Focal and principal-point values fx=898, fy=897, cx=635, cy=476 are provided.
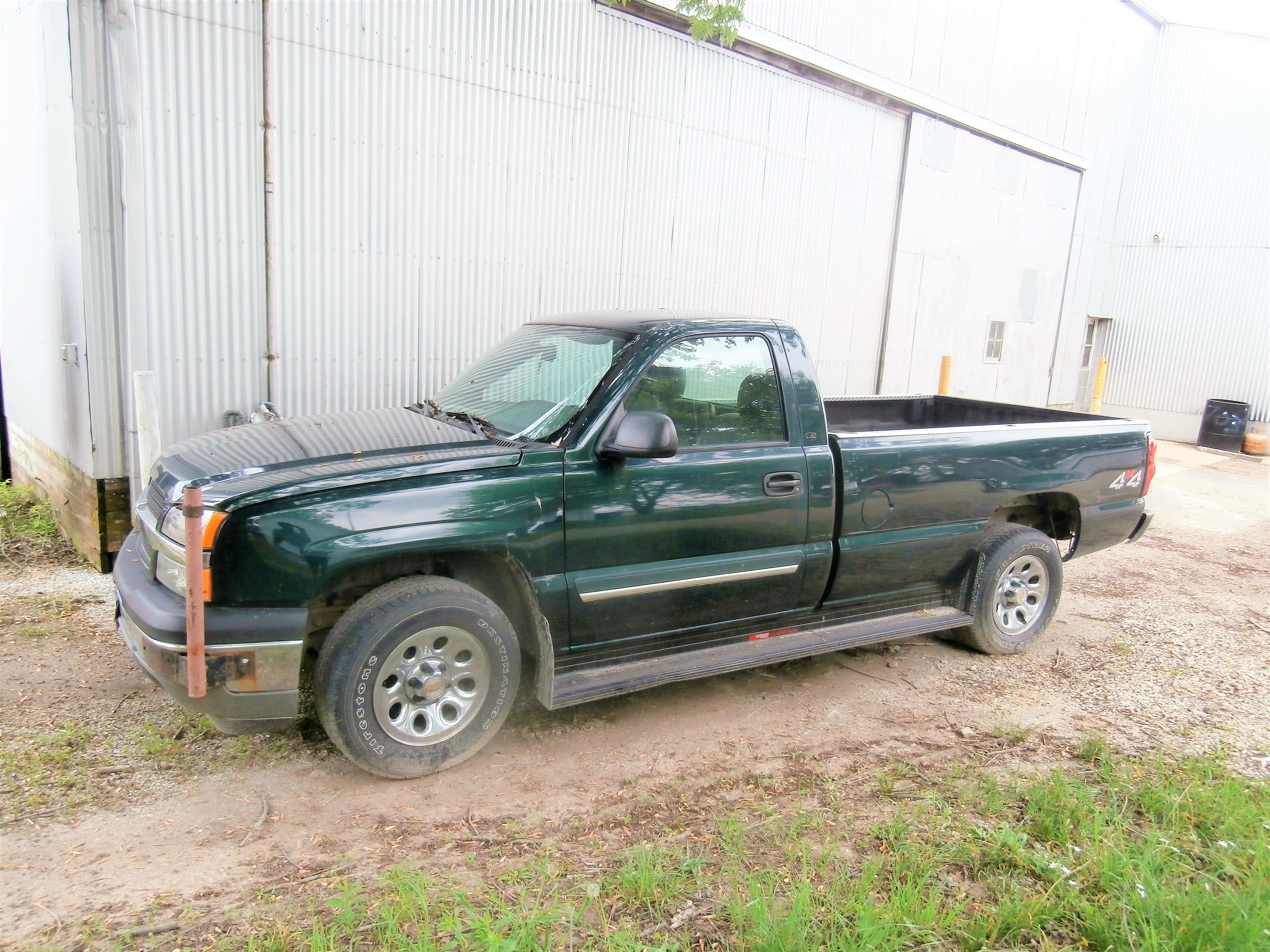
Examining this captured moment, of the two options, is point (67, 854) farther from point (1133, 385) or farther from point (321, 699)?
point (1133, 385)

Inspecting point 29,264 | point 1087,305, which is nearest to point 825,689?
point 29,264

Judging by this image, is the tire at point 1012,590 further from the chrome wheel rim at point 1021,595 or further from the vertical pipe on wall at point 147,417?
the vertical pipe on wall at point 147,417

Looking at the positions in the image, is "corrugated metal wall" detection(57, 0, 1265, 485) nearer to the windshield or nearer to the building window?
the windshield

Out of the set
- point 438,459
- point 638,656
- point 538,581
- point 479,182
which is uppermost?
point 479,182

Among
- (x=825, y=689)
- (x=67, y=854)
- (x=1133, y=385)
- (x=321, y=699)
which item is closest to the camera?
(x=67, y=854)

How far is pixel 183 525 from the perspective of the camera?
339 centimetres

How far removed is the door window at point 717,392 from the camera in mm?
4227

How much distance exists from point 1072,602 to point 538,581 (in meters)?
4.87

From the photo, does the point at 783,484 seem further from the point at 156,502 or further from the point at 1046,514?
the point at 156,502

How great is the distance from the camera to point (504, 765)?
3895 millimetres

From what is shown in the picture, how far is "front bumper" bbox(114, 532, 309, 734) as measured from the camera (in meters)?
3.27

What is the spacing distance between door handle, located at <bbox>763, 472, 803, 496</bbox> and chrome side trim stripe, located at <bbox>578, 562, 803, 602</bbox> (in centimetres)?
37

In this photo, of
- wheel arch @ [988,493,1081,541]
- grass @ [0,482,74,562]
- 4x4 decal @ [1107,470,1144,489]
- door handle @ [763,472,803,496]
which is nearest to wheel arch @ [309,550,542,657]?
door handle @ [763,472,803,496]

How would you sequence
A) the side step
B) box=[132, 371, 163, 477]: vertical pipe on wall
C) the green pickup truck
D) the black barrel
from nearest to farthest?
the green pickup truck
the side step
box=[132, 371, 163, 477]: vertical pipe on wall
the black barrel
